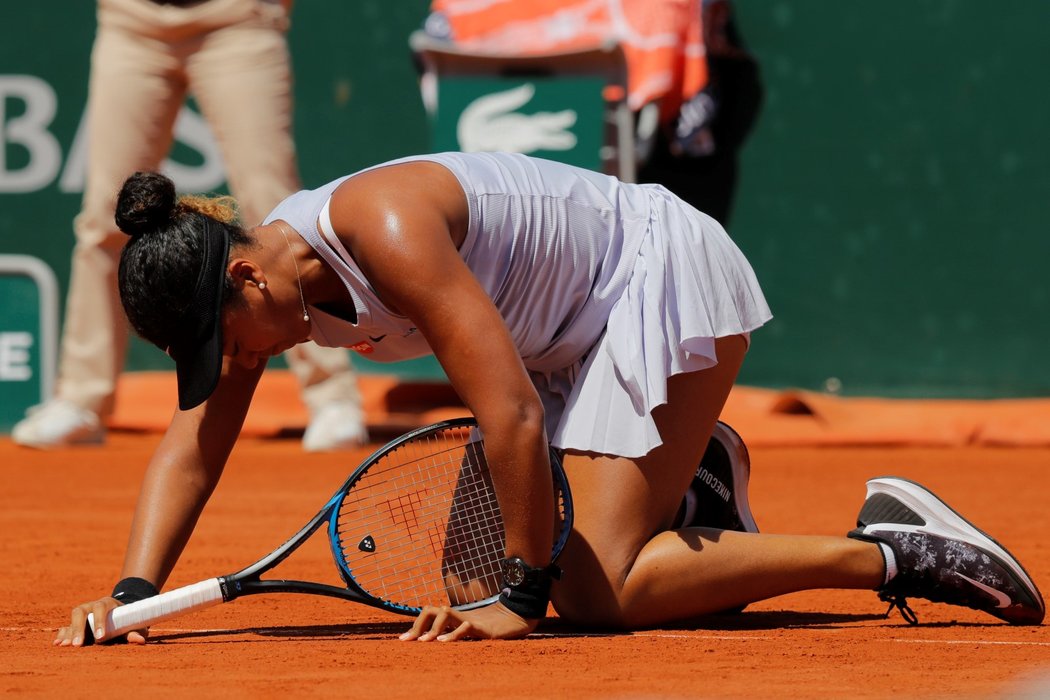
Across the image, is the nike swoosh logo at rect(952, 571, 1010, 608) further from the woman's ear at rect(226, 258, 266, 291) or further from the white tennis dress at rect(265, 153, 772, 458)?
the woman's ear at rect(226, 258, 266, 291)

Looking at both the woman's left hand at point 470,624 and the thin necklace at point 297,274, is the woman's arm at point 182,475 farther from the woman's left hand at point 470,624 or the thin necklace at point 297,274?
the woman's left hand at point 470,624

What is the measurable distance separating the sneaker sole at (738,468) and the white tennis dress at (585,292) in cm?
31

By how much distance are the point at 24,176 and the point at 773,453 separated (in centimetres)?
356

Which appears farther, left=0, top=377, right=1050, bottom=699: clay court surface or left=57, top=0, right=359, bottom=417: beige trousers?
left=57, top=0, right=359, bottom=417: beige trousers

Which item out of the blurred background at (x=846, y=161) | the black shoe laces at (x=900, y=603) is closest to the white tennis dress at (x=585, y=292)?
the black shoe laces at (x=900, y=603)

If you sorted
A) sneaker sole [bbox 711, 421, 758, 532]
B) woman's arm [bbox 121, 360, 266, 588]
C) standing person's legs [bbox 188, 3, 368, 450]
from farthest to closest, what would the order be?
standing person's legs [bbox 188, 3, 368, 450]
sneaker sole [bbox 711, 421, 758, 532]
woman's arm [bbox 121, 360, 266, 588]

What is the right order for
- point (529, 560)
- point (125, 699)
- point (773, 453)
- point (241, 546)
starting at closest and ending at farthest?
1. point (125, 699)
2. point (529, 560)
3. point (241, 546)
4. point (773, 453)

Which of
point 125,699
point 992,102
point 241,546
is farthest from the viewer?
point 992,102

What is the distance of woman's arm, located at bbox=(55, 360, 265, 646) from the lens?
9.91ft

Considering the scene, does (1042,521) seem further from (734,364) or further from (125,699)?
(125,699)

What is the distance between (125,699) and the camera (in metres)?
2.39

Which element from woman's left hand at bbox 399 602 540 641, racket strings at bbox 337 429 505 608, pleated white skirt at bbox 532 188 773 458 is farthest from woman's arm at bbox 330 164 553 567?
pleated white skirt at bbox 532 188 773 458

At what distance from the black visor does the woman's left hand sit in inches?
20.7

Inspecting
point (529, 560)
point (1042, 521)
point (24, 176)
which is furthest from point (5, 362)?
point (529, 560)
